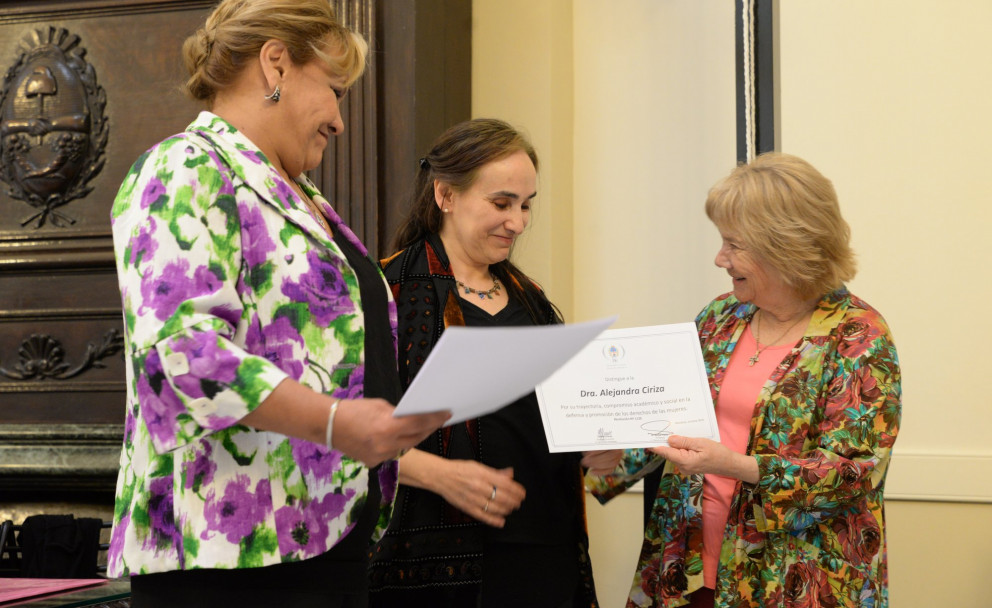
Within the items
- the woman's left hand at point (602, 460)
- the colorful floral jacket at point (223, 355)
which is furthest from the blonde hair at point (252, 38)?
the woman's left hand at point (602, 460)

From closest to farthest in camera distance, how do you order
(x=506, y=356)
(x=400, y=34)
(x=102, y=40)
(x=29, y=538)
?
1. (x=506, y=356)
2. (x=29, y=538)
3. (x=400, y=34)
4. (x=102, y=40)

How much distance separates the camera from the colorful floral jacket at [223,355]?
117cm

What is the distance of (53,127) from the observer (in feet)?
10.8

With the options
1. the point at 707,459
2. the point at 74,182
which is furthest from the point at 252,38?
the point at 74,182

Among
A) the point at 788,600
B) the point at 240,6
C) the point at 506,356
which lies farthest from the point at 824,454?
the point at 240,6

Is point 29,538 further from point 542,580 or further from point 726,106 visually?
point 726,106

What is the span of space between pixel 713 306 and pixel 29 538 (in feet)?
6.35

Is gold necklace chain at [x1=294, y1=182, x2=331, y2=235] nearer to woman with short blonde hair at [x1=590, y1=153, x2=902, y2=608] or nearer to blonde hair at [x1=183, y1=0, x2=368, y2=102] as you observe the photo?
blonde hair at [x1=183, y1=0, x2=368, y2=102]

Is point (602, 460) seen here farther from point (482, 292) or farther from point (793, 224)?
point (793, 224)

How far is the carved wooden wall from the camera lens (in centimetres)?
318

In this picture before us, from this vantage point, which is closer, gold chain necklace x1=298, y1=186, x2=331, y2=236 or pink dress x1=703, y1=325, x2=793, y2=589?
gold chain necklace x1=298, y1=186, x2=331, y2=236

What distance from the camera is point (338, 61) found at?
1479mm

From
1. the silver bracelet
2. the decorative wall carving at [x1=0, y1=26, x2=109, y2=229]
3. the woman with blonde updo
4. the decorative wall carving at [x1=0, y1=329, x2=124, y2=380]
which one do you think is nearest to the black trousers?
the woman with blonde updo
